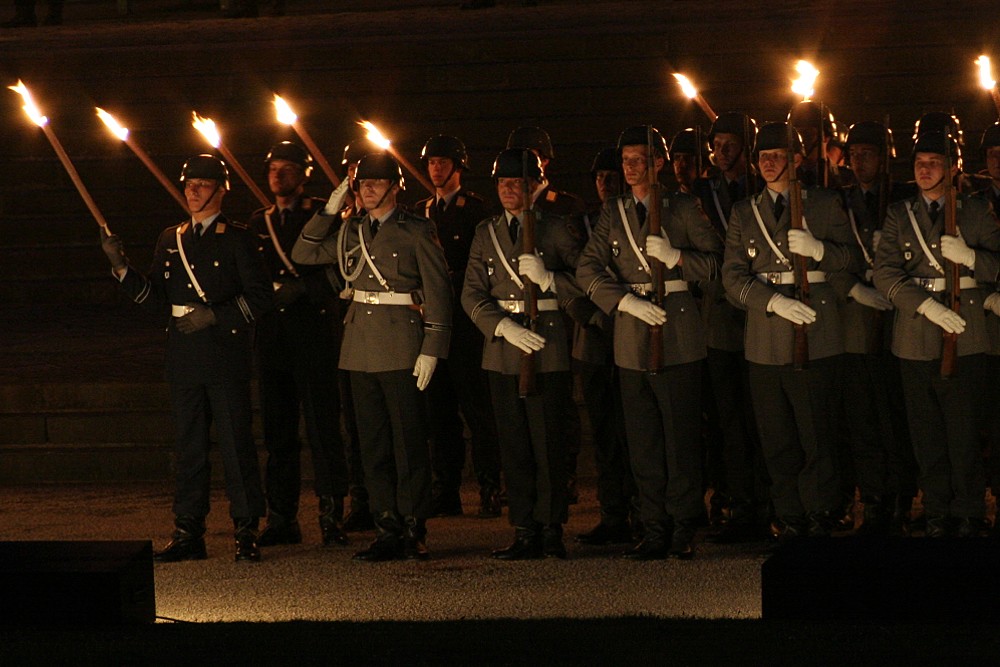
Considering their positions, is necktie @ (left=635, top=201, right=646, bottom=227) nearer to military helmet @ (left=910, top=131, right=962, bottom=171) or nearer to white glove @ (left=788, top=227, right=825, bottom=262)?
white glove @ (left=788, top=227, right=825, bottom=262)

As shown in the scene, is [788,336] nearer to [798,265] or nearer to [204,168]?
[798,265]

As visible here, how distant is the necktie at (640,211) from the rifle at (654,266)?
0.23 ft

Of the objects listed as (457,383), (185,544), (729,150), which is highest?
(729,150)

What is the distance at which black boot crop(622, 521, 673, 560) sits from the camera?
9.05 meters

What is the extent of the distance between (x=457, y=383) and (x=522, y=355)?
5.41 feet

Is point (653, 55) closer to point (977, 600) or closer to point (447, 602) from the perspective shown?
point (447, 602)

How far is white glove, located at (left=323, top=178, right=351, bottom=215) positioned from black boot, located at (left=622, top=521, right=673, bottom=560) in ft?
7.22

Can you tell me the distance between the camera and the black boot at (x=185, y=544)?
9.34 metres

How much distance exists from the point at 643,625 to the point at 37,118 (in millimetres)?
4090

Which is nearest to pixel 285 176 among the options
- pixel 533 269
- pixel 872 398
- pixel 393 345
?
pixel 393 345

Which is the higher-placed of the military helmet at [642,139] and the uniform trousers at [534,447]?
the military helmet at [642,139]

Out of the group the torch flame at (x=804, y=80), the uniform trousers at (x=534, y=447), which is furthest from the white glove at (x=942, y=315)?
the uniform trousers at (x=534, y=447)

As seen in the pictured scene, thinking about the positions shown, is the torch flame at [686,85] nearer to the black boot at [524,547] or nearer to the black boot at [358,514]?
the black boot at [524,547]

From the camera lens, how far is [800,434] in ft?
30.0
